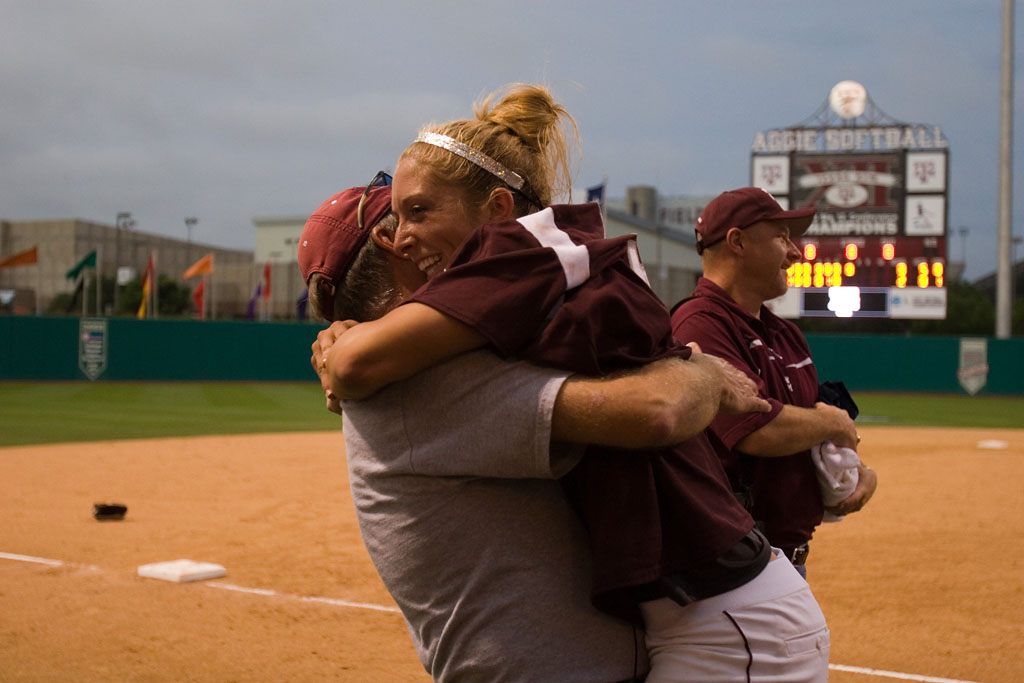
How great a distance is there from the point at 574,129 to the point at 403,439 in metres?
0.69

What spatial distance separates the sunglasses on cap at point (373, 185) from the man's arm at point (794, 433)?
45.4 inches

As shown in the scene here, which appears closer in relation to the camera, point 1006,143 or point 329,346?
point 329,346

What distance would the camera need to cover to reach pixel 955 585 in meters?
6.11

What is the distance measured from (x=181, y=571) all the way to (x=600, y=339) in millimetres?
5173

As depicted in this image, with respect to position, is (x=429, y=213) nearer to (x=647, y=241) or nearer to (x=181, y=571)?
(x=181, y=571)

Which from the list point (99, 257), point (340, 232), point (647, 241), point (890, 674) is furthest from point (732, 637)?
point (647, 241)

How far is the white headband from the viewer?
1.59 metres

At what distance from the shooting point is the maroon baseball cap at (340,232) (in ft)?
5.82

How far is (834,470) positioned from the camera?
266 cm

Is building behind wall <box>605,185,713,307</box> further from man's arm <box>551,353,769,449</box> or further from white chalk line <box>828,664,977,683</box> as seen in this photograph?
man's arm <box>551,353,769,449</box>

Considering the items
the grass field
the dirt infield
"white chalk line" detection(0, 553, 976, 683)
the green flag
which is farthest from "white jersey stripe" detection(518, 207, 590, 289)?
the green flag

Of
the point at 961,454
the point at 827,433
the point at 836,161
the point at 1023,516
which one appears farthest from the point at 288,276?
the point at 827,433

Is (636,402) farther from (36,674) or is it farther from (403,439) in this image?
(36,674)

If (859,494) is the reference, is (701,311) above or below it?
above
